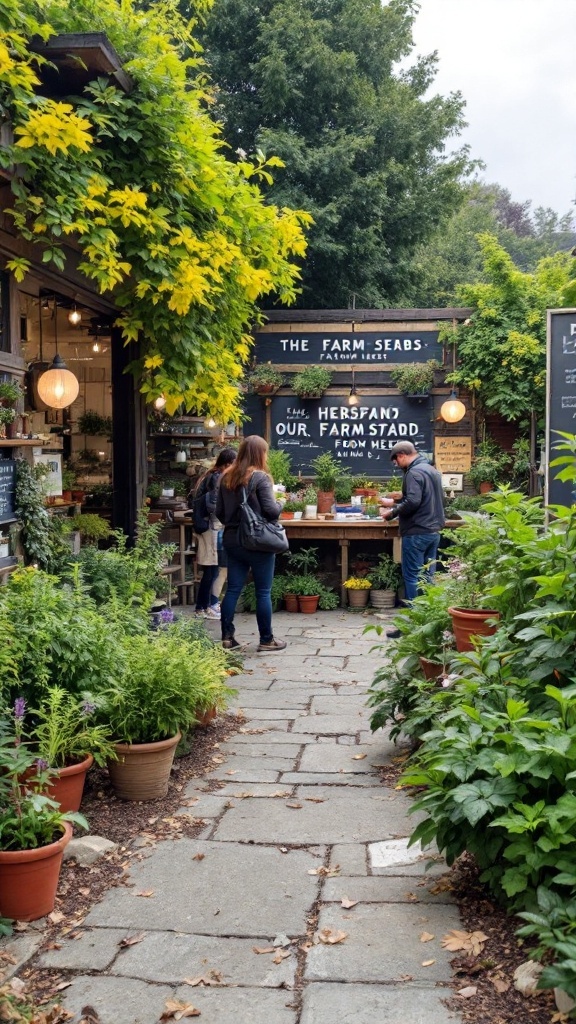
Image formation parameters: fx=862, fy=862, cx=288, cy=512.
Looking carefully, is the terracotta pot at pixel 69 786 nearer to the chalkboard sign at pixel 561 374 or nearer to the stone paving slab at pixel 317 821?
the stone paving slab at pixel 317 821

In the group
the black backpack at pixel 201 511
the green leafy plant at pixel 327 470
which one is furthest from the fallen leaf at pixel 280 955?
the green leafy plant at pixel 327 470

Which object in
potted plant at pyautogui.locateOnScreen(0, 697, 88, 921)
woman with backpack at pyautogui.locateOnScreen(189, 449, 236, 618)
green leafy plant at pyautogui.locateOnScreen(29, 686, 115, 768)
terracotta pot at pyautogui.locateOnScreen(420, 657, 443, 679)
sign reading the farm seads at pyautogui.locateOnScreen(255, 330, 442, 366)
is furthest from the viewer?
sign reading the farm seads at pyautogui.locateOnScreen(255, 330, 442, 366)

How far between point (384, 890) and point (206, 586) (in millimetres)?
6339

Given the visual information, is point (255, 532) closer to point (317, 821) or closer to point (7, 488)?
point (7, 488)

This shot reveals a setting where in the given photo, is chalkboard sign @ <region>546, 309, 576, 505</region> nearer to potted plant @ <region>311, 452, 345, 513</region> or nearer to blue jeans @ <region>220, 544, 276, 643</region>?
blue jeans @ <region>220, 544, 276, 643</region>

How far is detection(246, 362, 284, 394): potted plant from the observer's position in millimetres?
11703

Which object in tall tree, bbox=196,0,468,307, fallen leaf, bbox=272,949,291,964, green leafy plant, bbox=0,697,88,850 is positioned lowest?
fallen leaf, bbox=272,949,291,964

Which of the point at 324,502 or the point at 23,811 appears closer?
the point at 23,811

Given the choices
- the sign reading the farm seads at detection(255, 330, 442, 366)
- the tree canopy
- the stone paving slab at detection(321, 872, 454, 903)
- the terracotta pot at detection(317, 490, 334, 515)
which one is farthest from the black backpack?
the stone paving slab at detection(321, 872, 454, 903)

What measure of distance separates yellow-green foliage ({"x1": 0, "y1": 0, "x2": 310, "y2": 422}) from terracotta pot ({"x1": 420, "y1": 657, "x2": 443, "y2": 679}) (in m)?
3.15

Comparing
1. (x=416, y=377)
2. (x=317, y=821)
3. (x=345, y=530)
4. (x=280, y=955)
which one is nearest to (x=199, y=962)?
(x=280, y=955)

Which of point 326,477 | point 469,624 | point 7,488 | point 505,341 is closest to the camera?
point 469,624

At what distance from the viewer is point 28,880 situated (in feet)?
10.4

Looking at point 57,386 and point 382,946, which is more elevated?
point 57,386
